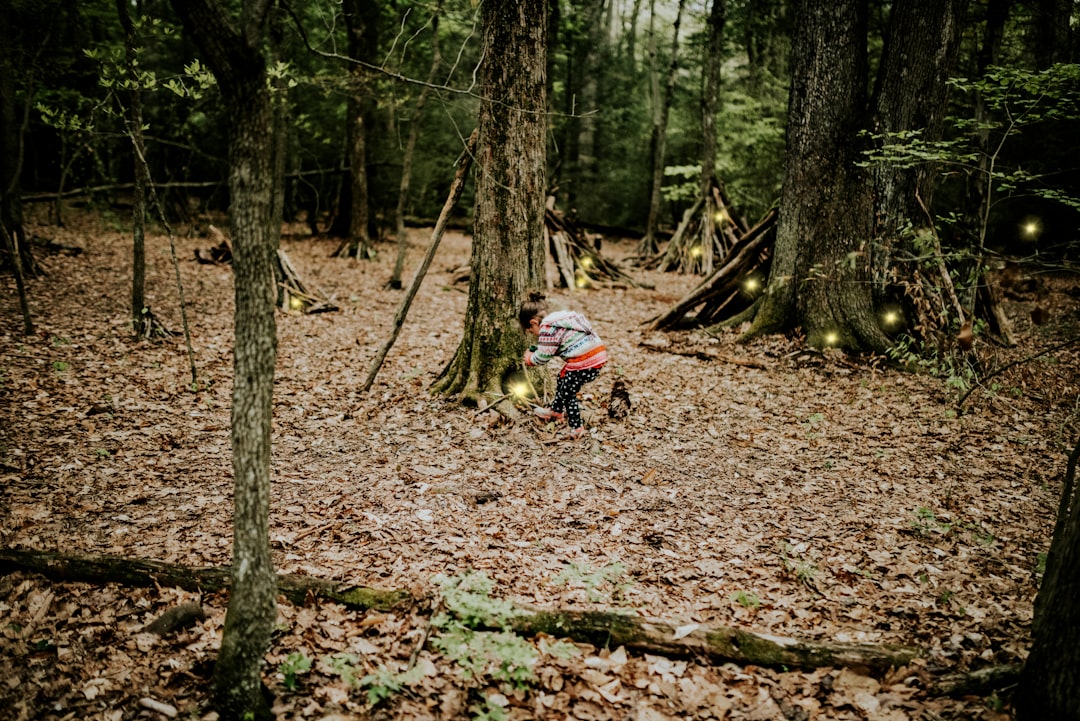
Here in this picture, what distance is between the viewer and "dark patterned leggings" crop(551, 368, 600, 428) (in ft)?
19.1

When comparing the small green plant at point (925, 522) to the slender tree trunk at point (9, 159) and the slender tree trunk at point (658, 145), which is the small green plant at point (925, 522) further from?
the slender tree trunk at point (658, 145)

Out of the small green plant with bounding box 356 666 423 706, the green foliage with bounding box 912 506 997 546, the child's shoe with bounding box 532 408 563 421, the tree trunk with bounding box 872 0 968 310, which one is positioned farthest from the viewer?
the tree trunk with bounding box 872 0 968 310

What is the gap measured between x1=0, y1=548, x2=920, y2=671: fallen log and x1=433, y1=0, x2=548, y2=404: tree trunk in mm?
3029

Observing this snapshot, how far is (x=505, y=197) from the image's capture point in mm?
6223

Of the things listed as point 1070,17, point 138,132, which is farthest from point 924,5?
point 138,132

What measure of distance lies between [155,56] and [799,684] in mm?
19708

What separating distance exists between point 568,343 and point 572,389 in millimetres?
475

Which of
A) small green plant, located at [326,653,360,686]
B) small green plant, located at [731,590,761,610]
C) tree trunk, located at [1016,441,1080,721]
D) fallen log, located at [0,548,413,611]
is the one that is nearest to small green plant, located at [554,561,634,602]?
small green plant, located at [731,590,761,610]

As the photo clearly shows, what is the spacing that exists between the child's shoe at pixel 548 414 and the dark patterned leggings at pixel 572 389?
0.39ft

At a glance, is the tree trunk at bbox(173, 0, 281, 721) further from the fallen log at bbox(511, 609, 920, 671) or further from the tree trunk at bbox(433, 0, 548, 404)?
the tree trunk at bbox(433, 0, 548, 404)

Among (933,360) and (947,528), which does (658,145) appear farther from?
(947,528)

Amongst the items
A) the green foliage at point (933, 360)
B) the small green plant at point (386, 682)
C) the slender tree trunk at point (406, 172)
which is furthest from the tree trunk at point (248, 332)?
the slender tree trunk at point (406, 172)

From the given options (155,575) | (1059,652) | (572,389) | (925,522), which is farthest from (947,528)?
(155,575)

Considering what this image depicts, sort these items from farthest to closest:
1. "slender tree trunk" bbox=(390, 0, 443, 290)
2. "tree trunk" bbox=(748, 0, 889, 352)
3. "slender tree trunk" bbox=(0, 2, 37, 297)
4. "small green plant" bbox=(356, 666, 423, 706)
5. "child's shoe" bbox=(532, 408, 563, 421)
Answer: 1. "slender tree trunk" bbox=(390, 0, 443, 290)
2. "slender tree trunk" bbox=(0, 2, 37, 297)
3. "tree trunk" bbox=(748, 0, 889, 352)
4. "child's shoe" bbox=(532, 408, 563, 421)
5. "small green plant" bbox=(356, 666, 423, 706)
